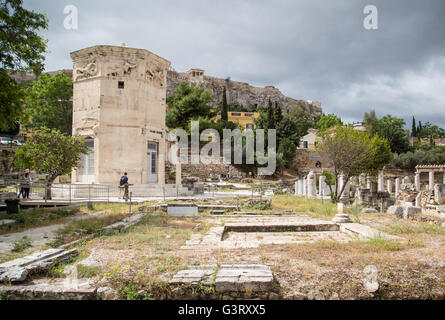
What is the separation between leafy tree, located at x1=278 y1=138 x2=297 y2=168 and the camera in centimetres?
4412

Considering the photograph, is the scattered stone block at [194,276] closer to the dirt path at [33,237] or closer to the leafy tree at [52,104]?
the dirt path at [33,237]

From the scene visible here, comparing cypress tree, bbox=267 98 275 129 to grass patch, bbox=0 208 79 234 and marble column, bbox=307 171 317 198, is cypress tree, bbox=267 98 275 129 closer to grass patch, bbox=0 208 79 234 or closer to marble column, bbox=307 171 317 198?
marble column, bbox=307 171 317 198

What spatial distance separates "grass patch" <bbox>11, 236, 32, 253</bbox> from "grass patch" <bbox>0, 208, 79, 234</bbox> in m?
1.61

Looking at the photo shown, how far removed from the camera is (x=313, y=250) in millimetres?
5863

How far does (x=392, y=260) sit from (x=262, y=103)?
278ft

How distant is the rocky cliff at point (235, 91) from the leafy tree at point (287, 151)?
38.1 metres

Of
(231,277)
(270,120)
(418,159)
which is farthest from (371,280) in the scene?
(418,159)

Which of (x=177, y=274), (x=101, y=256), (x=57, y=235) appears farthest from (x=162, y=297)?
(x=57, y=235)

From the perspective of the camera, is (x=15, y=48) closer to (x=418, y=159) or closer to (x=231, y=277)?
(x=231, y=277)

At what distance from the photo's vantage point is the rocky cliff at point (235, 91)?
77.1 metres

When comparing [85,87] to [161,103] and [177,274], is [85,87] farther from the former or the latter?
[177,274]

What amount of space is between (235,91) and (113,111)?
71.4 metres

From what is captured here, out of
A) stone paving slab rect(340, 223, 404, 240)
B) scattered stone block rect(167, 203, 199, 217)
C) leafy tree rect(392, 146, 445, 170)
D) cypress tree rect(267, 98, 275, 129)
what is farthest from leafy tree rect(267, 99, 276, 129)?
stone paving slab rect(340, 223, 404, 240)

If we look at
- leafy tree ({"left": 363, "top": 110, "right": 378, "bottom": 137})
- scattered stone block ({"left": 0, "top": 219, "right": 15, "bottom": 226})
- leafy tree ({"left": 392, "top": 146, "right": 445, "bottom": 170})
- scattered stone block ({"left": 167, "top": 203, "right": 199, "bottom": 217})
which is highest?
leafy tree ({"left": 363, "top": 110, "right": 378, "bottom": 137})
